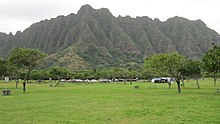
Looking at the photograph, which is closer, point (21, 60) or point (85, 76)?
point (21, 60)

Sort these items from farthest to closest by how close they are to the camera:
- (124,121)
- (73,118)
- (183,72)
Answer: (183,72) → (73,118) → (124,121)

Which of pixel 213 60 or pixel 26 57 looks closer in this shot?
pixel 213 60

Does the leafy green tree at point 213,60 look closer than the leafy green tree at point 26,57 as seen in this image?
Yes

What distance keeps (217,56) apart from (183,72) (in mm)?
30131

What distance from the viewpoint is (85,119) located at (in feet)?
69.1

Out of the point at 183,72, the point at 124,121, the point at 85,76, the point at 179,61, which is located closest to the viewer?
the point at 124,121

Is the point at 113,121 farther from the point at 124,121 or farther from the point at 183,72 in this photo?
the point at 183,72

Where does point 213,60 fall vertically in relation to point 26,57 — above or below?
below

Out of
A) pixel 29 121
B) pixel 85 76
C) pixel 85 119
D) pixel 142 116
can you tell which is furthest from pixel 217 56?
pixel 85 76

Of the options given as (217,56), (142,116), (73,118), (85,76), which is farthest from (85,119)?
(85,76)

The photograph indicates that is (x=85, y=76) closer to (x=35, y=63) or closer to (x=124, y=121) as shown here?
(x=35, y=63)

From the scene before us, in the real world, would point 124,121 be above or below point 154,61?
below

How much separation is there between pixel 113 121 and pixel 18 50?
154 ft

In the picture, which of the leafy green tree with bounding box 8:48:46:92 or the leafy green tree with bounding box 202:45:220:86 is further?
the leafy green tree with bounding box 8:48:46:92
